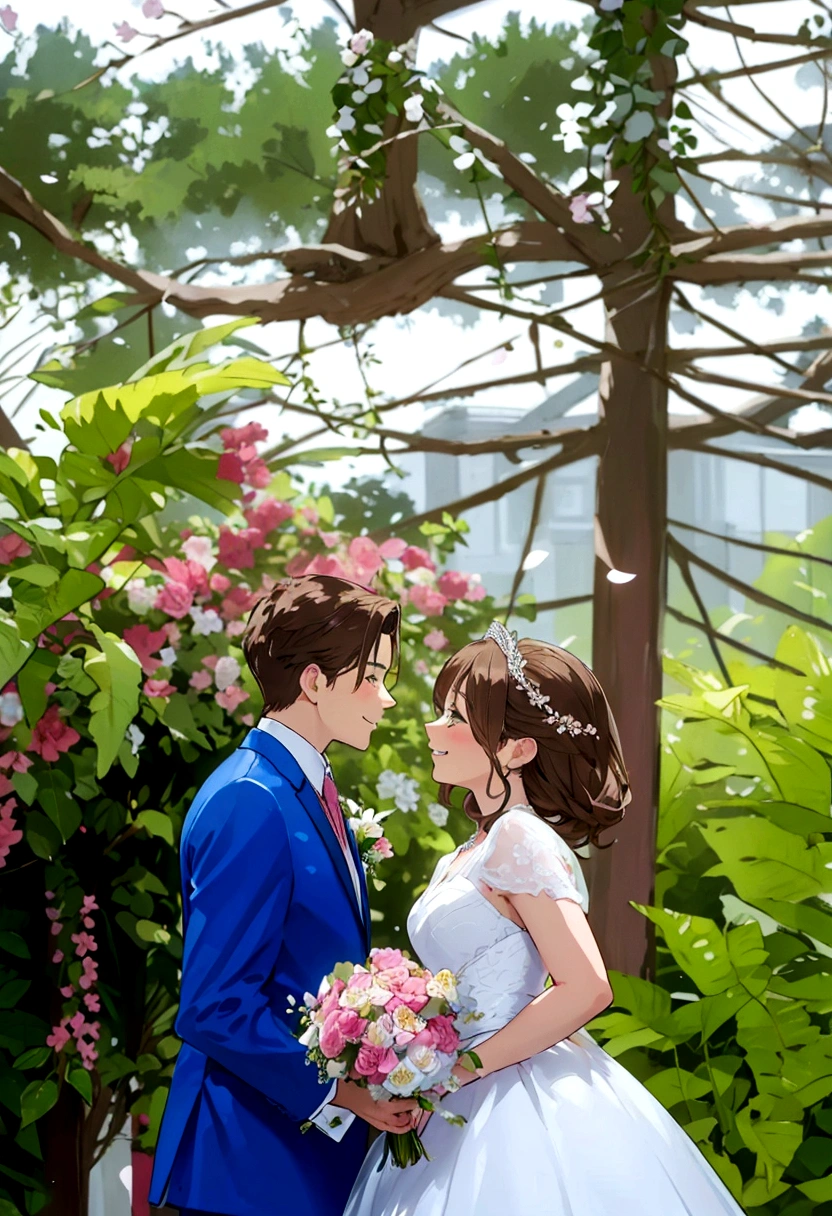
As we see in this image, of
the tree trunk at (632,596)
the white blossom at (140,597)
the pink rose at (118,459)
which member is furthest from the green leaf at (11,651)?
the tree trunk at (632,596)

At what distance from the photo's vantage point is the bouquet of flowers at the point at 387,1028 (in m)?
1.28

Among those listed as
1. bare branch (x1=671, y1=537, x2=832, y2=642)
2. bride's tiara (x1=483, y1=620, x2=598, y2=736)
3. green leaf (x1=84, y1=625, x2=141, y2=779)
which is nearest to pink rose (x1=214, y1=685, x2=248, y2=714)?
green leaf (x1=84, y1=625, x2=141, y2=779)

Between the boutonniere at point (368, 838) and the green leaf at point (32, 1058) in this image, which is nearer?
the boutonniere at point (368, 838)

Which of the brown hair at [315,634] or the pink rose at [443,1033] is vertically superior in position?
the brown hair at [315,634]

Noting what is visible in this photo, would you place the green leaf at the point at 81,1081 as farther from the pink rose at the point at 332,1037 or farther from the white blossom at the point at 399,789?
the pink rose at the point at 332,1037

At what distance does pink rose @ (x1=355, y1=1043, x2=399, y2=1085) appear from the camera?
1.27 meters

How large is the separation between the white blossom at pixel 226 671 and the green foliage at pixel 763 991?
903 millimetres

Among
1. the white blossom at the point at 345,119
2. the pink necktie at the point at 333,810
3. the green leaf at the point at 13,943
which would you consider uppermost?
the white blossom at the point at 345,119

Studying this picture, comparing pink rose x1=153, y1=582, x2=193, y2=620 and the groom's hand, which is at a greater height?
pink rose x1=153, y1=582, x2=193, y2=620

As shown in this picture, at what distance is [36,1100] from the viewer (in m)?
2.14

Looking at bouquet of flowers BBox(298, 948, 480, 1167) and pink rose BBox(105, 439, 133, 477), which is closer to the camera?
bouquet of flowers BBox(298, 948, 480, 1167)

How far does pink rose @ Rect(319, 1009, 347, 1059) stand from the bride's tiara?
49 centimetres

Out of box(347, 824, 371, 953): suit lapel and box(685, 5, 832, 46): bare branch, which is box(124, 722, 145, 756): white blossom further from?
box(685, 5, 832, 46): bare branch

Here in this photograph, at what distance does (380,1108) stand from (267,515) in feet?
4.49
